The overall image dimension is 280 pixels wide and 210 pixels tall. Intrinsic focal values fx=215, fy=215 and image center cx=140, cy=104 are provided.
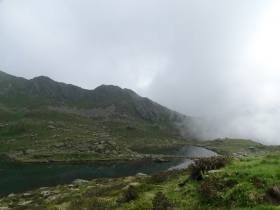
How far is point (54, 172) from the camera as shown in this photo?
7856 cm

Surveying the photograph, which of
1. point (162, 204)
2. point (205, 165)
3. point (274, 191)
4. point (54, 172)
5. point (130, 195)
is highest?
point (205, 165)

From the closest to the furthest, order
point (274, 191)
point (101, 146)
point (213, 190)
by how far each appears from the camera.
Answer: point (274, 191)
point (213, 190)
point (101, 146)

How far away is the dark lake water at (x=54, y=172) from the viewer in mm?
62403

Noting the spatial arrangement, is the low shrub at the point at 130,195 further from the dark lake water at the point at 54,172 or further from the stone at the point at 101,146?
the stone at the point at 101,146

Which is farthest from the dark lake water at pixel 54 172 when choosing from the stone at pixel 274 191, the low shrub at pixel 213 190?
the stone at pixel 274 191

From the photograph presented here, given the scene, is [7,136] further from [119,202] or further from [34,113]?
[119,202]

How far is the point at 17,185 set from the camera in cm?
6122

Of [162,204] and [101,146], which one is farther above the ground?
[162,204]

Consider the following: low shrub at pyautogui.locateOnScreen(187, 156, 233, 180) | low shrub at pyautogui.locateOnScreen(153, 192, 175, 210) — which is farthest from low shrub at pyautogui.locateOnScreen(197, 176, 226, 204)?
low shrub at pyautogui.locateOnScreen(187, 156, 233, 180)

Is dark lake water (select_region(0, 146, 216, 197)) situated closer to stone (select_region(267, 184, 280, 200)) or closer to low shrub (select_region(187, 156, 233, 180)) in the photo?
low shrub (select_region(187, 156, 233, 180))

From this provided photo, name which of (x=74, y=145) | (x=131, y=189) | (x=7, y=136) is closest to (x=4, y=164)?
(x=74, y=145)

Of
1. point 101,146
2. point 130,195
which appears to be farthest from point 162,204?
point 101,146

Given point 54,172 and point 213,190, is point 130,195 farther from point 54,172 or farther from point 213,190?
point 54,172

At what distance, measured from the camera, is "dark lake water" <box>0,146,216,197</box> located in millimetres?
62403
